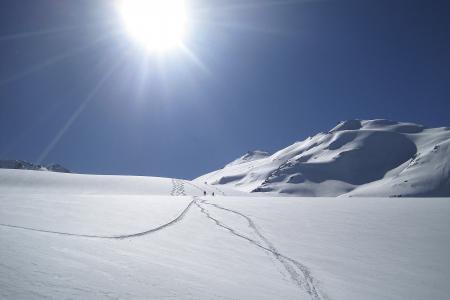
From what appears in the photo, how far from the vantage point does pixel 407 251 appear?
46.1ft

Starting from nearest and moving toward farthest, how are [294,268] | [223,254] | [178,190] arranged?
1. [294,268]
2. [223,254]
3. [178,190]

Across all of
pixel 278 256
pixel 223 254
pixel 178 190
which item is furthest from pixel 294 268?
pixel 178 190

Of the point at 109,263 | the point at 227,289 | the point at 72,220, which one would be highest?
the point at 72,220

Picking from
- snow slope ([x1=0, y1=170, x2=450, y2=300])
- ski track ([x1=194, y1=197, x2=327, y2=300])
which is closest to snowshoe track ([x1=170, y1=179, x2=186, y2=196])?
snow slope ([x1=0, y1=170, x2=450, y2=300])

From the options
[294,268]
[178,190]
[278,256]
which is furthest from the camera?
[178,190]

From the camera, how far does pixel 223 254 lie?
11.6 m

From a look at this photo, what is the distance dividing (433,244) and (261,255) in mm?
8354

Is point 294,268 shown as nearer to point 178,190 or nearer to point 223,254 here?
point 223,254

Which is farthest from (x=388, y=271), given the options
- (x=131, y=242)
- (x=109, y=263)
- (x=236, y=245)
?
(x=109, y=263)

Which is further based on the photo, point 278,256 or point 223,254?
point 278,256

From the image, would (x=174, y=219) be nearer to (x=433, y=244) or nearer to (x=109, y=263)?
(x=109, y=263)

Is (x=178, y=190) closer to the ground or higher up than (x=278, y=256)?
higher up

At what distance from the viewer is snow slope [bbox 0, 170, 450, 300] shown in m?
6.02

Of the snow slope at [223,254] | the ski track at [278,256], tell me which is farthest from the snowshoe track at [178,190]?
the ski track at [278,256]
